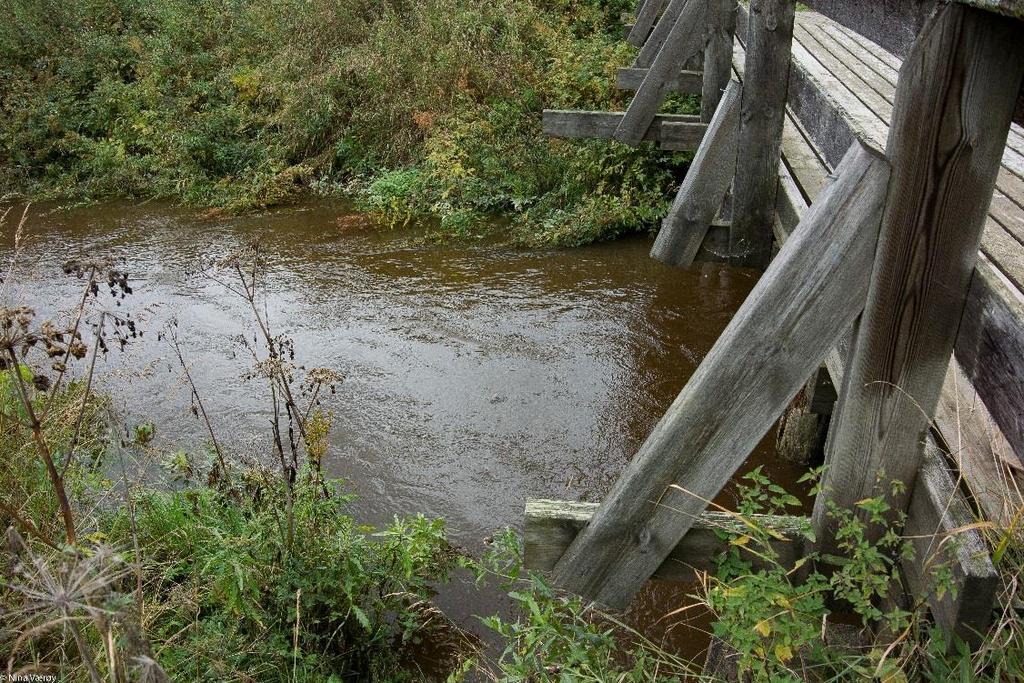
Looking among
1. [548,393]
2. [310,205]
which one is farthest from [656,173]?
[310,205]

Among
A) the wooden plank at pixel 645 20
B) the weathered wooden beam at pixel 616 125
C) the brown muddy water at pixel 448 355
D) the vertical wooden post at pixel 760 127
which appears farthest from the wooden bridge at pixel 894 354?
the wooden plank at pixel 645 20

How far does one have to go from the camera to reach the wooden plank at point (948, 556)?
1.71 metres

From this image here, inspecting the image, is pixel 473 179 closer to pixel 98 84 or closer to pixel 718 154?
pixel 718 154

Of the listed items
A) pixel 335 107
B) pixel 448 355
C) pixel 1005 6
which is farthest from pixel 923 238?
pixel 335 107

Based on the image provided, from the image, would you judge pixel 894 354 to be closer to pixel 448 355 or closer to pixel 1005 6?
pixel 1005 6

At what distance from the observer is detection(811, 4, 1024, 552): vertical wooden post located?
150 cm

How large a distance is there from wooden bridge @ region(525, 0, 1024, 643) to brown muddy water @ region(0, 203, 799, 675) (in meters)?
1.67

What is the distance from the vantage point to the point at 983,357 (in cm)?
163

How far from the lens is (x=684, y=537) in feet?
7.25

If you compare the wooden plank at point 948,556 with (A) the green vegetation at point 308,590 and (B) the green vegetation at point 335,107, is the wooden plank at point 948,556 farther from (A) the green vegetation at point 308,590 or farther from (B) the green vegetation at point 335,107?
(B) the green vegetation at point 335,107

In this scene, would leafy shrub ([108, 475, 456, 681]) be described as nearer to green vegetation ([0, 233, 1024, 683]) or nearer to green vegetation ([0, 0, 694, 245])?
green vegetation ([0, 233, 1024, 683])

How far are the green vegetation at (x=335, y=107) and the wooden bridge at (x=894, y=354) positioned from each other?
6150mm

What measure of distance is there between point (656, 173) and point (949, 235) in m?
7.04

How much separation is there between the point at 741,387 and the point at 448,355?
455 centimetres
